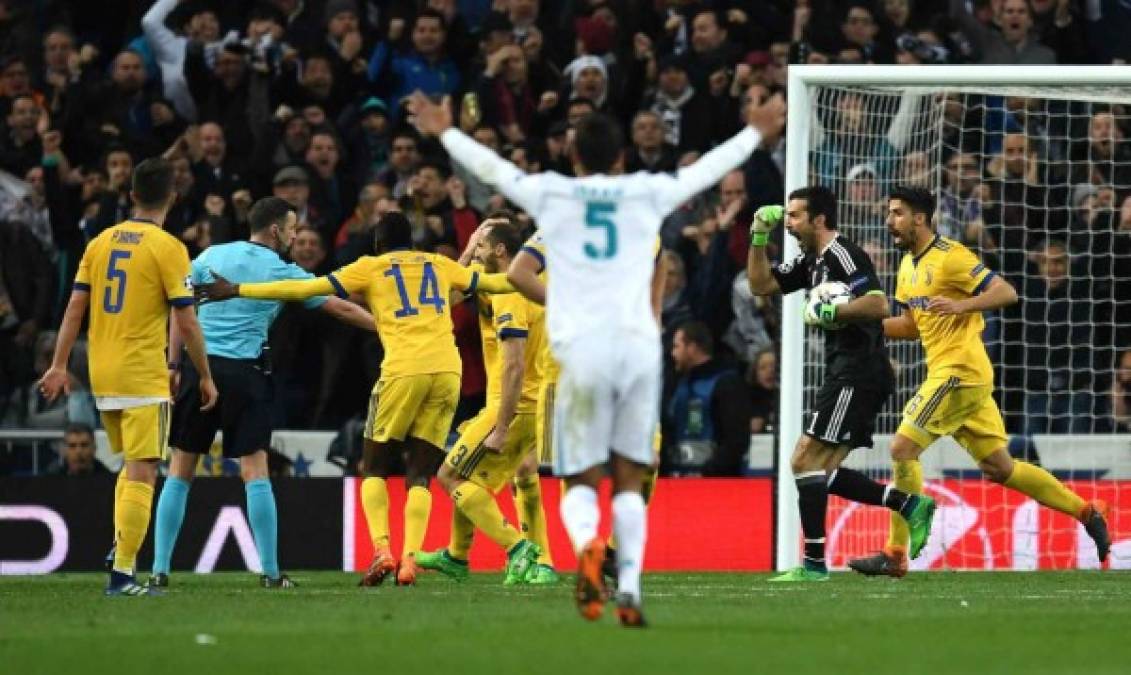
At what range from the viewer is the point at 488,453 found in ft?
45.4

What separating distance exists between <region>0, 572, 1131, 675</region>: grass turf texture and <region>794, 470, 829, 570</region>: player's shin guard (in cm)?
86

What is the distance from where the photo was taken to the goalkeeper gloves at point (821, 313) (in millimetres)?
13547

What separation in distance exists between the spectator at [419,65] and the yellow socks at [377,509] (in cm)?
753

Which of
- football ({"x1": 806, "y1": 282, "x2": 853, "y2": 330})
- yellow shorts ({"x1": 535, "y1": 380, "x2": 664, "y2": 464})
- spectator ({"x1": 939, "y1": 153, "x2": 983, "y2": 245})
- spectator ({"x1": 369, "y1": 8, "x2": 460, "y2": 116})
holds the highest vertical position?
spectator ({"x1": 369, "y1": 8, "x2": 460, "y2": 116})

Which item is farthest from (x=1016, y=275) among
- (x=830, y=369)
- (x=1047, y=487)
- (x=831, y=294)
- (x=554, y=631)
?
(x=554, y=631)

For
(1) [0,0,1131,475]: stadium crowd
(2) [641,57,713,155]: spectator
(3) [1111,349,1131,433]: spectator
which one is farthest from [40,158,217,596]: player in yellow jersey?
(2) [641,57,713,155]: spectator

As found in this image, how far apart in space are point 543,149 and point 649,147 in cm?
100

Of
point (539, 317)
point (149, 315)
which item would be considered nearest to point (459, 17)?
point (539, 317)

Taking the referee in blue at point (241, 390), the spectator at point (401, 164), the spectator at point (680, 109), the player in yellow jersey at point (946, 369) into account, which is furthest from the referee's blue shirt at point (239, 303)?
the spectator at point (680, 109)

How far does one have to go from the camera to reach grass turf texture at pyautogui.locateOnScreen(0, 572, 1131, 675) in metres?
8.00

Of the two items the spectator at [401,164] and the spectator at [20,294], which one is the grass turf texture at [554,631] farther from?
the spectator at [401,164]

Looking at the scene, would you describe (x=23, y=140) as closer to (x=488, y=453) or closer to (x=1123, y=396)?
(x=488, y=453)

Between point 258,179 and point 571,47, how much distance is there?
11.0ft

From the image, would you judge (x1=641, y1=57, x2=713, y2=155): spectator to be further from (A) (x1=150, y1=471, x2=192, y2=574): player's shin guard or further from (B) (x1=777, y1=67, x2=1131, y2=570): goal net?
(A) (x1=150, y1=471, x2=192, y2=574): player's shin guard
